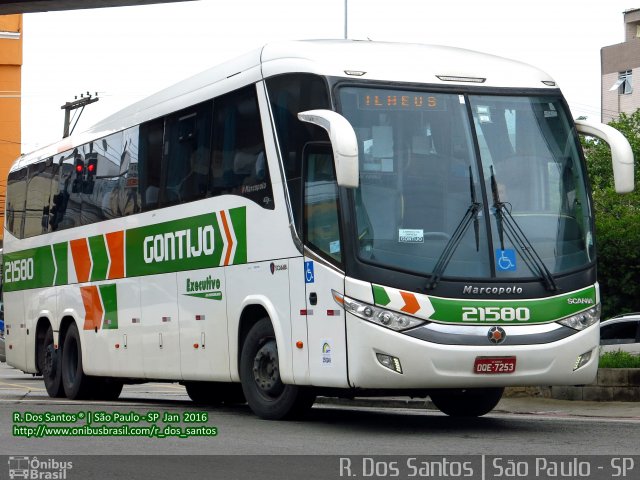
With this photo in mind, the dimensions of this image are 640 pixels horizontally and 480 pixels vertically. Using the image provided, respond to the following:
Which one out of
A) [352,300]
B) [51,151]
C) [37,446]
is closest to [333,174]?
[352,300]

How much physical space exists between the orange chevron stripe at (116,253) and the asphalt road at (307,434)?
1.94 meters

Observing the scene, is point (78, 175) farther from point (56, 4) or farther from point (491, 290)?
point (491, 290)

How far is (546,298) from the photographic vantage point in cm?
1218

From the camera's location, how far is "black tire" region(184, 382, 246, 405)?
58.2 feet

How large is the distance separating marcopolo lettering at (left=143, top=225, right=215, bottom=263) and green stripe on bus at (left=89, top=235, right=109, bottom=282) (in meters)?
1.48

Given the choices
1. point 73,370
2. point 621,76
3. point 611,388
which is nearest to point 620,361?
point 611,388

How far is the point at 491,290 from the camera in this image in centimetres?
1198

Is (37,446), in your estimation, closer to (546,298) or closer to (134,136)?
(546,298)

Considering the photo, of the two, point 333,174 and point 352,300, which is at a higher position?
point 333,174

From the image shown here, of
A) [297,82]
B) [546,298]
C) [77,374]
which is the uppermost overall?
[297,82]

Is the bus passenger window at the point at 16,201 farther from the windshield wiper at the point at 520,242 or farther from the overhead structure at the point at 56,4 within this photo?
the windshield wiper at the point at 520,242

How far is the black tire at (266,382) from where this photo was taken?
13.2 m
